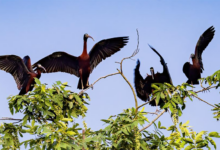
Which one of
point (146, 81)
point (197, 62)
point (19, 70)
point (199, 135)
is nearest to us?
point (199, 135)

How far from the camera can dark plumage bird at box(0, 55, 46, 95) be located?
757cm

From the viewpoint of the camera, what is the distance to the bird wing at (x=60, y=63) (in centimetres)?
802

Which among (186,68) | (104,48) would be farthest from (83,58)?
(186,68)

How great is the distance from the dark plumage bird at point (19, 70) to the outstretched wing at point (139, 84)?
1.74 meters

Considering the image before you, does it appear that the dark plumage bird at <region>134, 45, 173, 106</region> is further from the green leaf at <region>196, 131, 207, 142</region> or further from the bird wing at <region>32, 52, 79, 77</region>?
the green leaf at <region>196, 131, 207, 142</region>

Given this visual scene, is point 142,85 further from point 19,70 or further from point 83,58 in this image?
point 19,70

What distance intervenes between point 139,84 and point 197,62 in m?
1.33

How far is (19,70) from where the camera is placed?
7738 millimetres

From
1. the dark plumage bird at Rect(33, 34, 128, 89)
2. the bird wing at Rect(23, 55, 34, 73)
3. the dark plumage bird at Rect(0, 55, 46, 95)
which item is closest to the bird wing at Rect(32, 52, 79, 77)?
the dark plumage bird at Rect(33, 34, 128, 89)

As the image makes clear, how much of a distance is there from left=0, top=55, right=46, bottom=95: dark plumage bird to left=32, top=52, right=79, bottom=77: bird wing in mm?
352

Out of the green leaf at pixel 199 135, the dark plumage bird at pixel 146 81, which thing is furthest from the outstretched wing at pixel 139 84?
the green leaf at pixel 199 135

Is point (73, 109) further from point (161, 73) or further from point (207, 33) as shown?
point (207, 33)

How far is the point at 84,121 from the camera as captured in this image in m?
5.10

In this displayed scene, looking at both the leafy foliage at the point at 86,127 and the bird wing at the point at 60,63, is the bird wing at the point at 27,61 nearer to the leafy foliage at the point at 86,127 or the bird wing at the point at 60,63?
the bird wing at the point at 60,63
